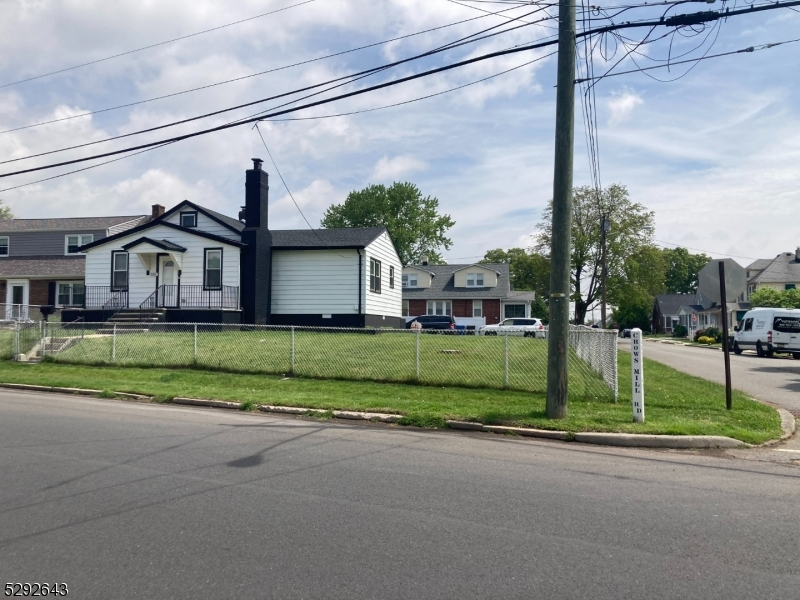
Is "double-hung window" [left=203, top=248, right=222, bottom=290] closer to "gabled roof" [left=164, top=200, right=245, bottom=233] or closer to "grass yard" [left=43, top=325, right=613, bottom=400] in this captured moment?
"gabled roof" [left=164, top=200, right=245, bottom=233]

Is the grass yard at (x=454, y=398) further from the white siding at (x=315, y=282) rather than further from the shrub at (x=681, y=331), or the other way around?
the shrub at (x=681, y=331)

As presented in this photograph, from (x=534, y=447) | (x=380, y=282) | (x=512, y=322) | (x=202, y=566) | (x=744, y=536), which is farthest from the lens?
(x=512, y=322)

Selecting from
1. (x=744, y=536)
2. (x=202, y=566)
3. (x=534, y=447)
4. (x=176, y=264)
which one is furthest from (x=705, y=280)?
(x=176, y=264)

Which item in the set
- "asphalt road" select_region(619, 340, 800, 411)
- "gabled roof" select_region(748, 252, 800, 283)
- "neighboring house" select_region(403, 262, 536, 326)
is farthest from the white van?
"gabled roof" select_region(748, 252, 800, 283)

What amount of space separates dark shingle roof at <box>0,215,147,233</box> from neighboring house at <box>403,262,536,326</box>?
22313mm

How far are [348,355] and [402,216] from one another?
55356mm

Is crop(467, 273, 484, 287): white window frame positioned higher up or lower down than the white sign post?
higher up

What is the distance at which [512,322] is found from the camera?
40.5m

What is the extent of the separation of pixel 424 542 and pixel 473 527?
558 mm

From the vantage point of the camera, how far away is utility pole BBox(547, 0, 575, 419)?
10.6m

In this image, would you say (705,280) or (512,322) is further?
(512,322)

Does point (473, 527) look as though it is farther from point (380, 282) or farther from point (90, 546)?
point (380, 282)

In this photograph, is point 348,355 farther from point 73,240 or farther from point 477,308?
point 477,308

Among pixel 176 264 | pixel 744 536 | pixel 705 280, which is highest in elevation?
pixel 176 264
